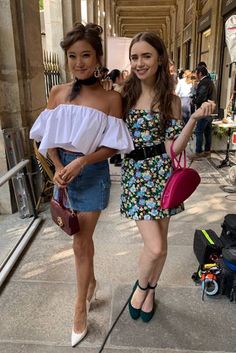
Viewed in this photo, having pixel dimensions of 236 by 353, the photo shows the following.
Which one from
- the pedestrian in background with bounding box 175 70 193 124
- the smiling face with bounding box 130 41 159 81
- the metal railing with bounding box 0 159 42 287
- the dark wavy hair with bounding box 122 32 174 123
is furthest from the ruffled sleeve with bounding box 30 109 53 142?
the pedestrian in background with bounding box 175 70 193 124

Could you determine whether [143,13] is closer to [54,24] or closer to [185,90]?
[185,90]

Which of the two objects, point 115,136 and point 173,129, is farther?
point 173,129

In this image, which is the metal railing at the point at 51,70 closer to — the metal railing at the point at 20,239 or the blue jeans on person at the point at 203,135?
the metal railing at the point at 20,239

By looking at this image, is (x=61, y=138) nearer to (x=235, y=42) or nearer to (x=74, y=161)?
(x=74, y=161)

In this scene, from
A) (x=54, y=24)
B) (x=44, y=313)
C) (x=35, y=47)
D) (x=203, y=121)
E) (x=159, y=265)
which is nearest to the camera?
(x=159, y=265)

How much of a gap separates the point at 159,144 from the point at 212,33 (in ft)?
36.2

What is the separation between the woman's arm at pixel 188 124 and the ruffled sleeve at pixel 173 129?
0.03 meters

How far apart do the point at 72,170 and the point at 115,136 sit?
0.30 metres

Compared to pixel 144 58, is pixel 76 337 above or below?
below

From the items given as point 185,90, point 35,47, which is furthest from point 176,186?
point 185,90

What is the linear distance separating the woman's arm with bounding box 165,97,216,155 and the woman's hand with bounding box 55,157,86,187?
0.54 m

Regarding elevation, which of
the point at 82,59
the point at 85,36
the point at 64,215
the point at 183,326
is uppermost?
the point at 85,36

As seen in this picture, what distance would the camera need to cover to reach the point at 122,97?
1.89 meters

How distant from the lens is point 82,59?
5.48ft
